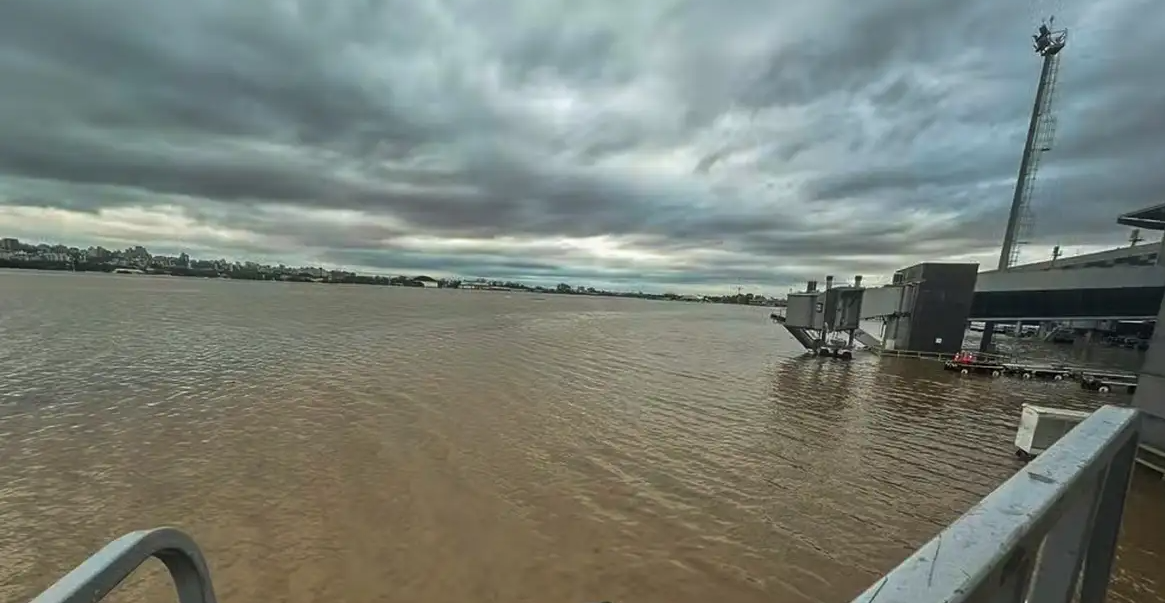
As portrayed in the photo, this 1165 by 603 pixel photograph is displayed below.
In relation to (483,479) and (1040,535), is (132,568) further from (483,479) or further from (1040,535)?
(483,479)

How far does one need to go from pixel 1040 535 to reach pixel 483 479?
10.1 m

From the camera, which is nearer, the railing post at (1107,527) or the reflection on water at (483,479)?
the railing post at (1107,527)

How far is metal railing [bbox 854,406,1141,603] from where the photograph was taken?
2.98 ft

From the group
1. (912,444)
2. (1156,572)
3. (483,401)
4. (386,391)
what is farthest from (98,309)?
(1156,572)

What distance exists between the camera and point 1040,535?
1139mm

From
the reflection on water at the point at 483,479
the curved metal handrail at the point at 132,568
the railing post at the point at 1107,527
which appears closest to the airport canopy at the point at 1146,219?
the reflection on water at the point at 483,479

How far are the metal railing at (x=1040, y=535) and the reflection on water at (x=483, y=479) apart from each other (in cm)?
593

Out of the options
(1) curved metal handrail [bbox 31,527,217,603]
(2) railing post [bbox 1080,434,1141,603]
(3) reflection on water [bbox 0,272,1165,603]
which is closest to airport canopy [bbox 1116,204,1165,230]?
(3) reflection on water [bbox 0,272,1165,603]

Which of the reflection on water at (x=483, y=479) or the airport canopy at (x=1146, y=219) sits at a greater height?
the airport canopy at (x=1146, y=219)

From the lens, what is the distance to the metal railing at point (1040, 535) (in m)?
0.91

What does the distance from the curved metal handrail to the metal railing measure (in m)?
1.48

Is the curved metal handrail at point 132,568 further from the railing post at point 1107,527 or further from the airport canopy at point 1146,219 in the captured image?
the airport canopy at point 1146,219

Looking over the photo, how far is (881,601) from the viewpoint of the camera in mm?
873

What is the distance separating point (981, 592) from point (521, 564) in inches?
293
